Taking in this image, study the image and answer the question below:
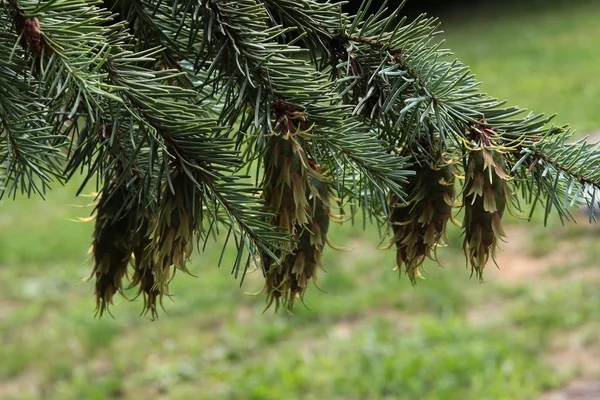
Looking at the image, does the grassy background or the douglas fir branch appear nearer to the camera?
the douglas fir branch

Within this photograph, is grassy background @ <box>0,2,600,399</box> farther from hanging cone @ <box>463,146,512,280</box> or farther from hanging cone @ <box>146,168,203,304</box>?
hanging cone @ <box>146,168,203,304</box>

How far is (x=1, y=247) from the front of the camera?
5.20 metres

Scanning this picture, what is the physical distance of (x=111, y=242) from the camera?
2.95 feet

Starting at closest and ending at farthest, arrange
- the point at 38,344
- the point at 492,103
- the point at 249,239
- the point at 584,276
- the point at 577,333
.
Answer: the point at 249,239 < the point at 492,103 < the point at 577,333 < the point at 38,344 < the point at 584,276

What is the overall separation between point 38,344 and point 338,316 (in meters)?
1.56

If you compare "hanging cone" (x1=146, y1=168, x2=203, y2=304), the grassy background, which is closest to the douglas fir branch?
"hanging cone" (x1=146, y1=168, x2=203, y2=304)

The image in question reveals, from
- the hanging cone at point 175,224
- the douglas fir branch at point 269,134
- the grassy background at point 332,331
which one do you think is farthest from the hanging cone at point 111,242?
the grassy background at point 332,331

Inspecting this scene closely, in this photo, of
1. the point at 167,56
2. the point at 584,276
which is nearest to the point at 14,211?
the point at 584,276

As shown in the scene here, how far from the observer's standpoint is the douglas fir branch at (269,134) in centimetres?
73

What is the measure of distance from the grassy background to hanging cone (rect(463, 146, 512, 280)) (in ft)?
8.19

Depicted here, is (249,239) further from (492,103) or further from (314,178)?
(492,103)

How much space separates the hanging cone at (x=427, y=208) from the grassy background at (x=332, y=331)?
2.47 m

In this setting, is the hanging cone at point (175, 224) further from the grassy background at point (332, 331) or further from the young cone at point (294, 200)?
the grassy background at point (332, 331)

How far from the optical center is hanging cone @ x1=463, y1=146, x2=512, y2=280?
0.77m
